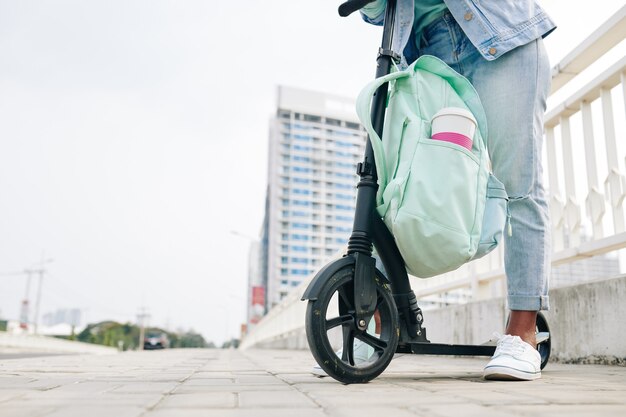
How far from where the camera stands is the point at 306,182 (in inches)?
3511

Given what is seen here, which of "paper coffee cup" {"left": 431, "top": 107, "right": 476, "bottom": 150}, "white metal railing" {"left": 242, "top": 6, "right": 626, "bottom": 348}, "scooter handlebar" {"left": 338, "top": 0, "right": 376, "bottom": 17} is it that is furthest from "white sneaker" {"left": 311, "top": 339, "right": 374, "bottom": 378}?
"white metal railing" {"left": 242, "top": 6, "right": 626, "bottom": 348}

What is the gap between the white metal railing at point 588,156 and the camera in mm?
2541

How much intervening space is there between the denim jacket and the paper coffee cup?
1.12 ft

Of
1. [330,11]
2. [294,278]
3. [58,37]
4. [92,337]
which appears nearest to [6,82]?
[58,37]

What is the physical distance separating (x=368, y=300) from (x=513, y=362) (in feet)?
1.67

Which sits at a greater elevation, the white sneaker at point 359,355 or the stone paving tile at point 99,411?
the white sneaker at point 359,355

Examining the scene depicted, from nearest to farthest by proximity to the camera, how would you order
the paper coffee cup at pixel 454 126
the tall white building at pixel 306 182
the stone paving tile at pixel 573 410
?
the stone paving tile at pixel 573 410 → the paper coffee cup at pixel 454 126 → the tall white building at pixel 306 182

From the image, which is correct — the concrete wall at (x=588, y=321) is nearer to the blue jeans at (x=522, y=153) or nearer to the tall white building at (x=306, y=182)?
the blue jeans at (x=522, y=153)

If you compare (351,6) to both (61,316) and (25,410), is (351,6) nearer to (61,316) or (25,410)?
(25,410)

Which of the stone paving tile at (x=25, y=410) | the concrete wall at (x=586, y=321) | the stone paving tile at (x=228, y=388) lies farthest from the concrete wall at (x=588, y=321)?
the stone paving tile at (x=25, y=410)

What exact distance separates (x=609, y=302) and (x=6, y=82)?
26.8 meters

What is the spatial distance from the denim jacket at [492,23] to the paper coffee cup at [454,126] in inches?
13.4

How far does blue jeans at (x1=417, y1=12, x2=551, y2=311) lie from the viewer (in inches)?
76.1

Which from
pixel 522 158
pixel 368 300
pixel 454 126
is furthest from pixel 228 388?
pixel 522 158
